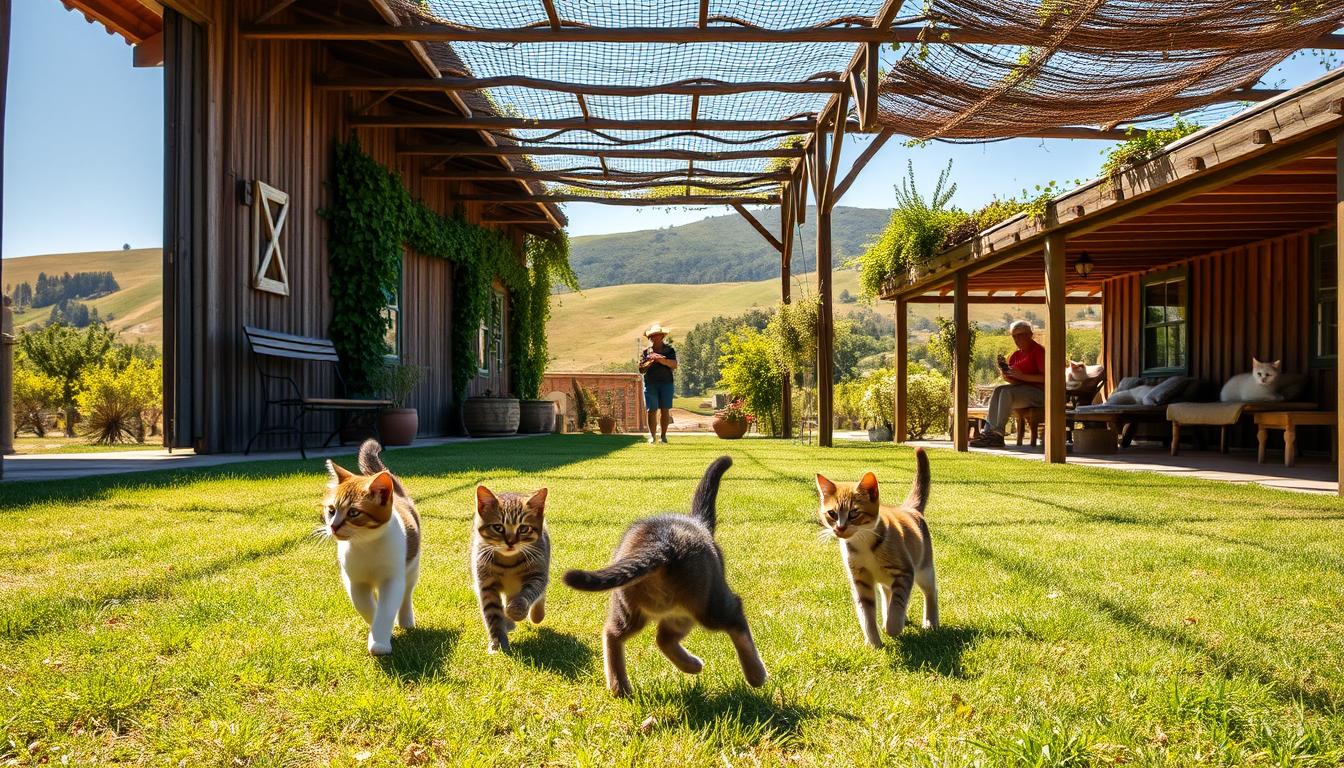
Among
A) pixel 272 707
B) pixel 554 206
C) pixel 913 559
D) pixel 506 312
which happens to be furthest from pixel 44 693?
pixel 506 312

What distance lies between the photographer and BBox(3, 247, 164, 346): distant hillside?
61.1 metres

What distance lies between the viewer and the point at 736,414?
15.5 metres

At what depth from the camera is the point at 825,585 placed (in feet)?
9.34

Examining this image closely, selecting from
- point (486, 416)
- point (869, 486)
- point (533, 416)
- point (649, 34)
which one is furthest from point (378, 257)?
point (869, 486)

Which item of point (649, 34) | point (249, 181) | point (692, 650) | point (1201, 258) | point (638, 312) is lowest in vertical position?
point (692, 650)

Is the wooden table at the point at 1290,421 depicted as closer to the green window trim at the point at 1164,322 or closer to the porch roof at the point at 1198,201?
the porch roof at the point at 1198,201

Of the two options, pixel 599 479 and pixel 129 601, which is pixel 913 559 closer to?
pixel 129 601

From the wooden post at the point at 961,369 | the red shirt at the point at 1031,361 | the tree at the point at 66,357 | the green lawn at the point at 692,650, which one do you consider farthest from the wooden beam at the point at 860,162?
the tree at the point at 66,357

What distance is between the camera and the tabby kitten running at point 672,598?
1.75m

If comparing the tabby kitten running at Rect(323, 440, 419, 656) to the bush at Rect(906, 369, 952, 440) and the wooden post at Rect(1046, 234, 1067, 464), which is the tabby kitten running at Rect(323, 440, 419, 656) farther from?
the bush at Rect(906, 369, 952, 440)

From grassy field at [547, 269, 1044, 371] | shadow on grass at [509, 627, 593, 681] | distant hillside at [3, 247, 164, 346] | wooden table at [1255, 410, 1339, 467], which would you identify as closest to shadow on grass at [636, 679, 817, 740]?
shadow on grass at [509, 627, 593, 681]

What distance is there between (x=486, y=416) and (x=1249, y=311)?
10749 mm

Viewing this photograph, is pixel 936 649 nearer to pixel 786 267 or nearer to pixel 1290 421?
pixel 1290 421

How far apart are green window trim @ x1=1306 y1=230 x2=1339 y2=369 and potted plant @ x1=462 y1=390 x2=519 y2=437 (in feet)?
35.8
